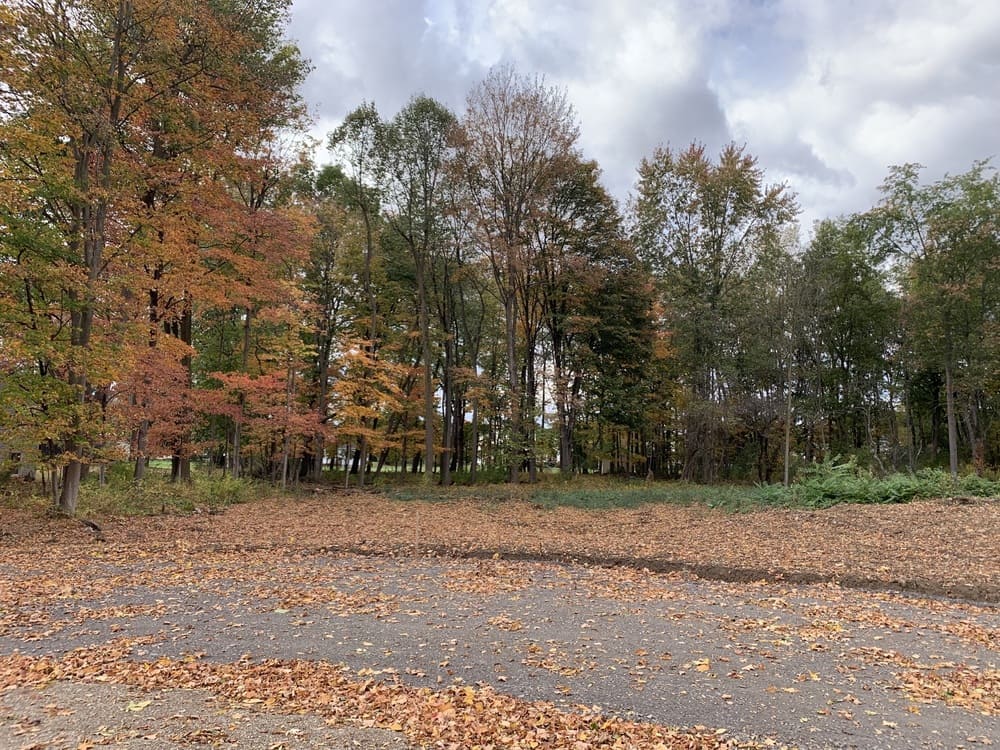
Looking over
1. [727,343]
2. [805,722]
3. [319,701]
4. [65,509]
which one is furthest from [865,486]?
[65,509]

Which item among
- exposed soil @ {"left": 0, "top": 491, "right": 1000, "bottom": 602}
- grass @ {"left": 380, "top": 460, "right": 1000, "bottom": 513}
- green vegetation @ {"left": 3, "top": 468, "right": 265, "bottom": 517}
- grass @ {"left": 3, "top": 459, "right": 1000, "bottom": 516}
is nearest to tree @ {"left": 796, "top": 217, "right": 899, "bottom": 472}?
grass @ {"left": 380, "top": 460, "right": 1000, "bottom": 513}

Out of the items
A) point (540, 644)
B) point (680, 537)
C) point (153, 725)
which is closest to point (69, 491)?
point (153, 725)

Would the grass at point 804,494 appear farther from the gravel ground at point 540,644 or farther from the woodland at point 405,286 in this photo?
the gravel ground at point 540,644

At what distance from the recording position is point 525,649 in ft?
16.6

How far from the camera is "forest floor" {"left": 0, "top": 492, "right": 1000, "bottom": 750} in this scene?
142 inches

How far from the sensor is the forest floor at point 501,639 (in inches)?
142

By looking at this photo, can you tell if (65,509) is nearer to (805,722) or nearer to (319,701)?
(319,701)

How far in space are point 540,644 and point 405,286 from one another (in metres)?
22.2

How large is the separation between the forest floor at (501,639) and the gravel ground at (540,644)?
0.03 meters

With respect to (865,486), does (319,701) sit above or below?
below

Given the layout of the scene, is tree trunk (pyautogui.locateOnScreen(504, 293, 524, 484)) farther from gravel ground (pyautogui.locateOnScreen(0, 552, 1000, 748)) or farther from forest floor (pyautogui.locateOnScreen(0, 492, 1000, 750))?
gravel ground (pyautogui.locateOnScreen(0, 552, 1000, 748))

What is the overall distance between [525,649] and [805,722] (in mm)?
2246

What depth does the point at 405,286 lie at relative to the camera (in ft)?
84.7

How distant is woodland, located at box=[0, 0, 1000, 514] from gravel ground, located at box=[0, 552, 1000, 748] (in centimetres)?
602
